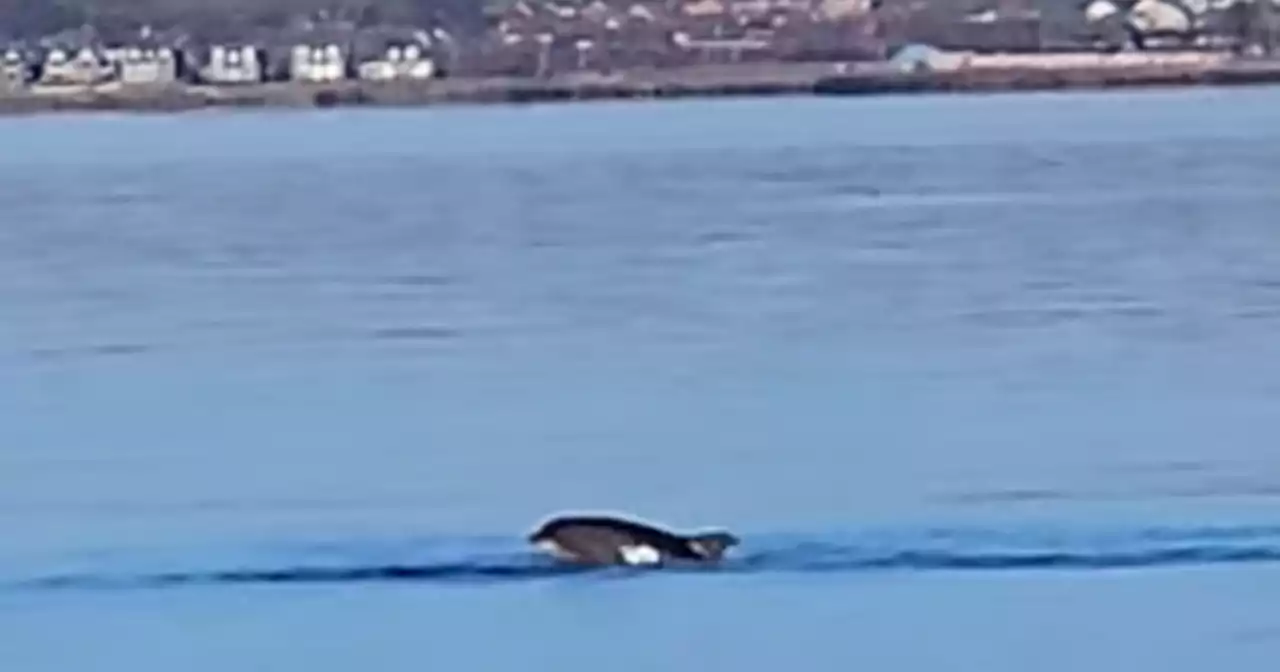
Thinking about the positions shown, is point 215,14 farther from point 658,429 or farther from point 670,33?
point 658,429

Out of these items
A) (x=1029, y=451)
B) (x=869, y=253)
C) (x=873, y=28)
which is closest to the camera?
(x=1029, y=451)

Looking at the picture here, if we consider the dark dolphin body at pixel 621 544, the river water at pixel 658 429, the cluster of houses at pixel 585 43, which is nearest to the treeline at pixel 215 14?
the cluster of houses at pixel 585 43

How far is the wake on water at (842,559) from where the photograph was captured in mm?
26328

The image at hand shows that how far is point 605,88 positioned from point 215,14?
1787 centimetres

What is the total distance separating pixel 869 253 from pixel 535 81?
2863 inches

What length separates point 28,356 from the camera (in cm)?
3916

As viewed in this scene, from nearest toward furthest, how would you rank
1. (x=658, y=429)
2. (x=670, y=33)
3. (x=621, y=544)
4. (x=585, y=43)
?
(x=621, y=544) < (x=658, y=429) < (x=585, y=43) < (x=670, y=33)

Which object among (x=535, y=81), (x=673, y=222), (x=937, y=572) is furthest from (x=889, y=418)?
(x=535, y=81)

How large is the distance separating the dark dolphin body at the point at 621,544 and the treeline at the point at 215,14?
339ft

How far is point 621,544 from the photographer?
2666 centimetres

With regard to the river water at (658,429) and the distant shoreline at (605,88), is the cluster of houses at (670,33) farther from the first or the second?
the river water at (658,429)

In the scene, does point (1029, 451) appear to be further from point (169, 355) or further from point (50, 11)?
point (50, 11)

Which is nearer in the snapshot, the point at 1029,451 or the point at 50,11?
the point at 1029,451

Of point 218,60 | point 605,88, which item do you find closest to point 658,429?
point 605,88
